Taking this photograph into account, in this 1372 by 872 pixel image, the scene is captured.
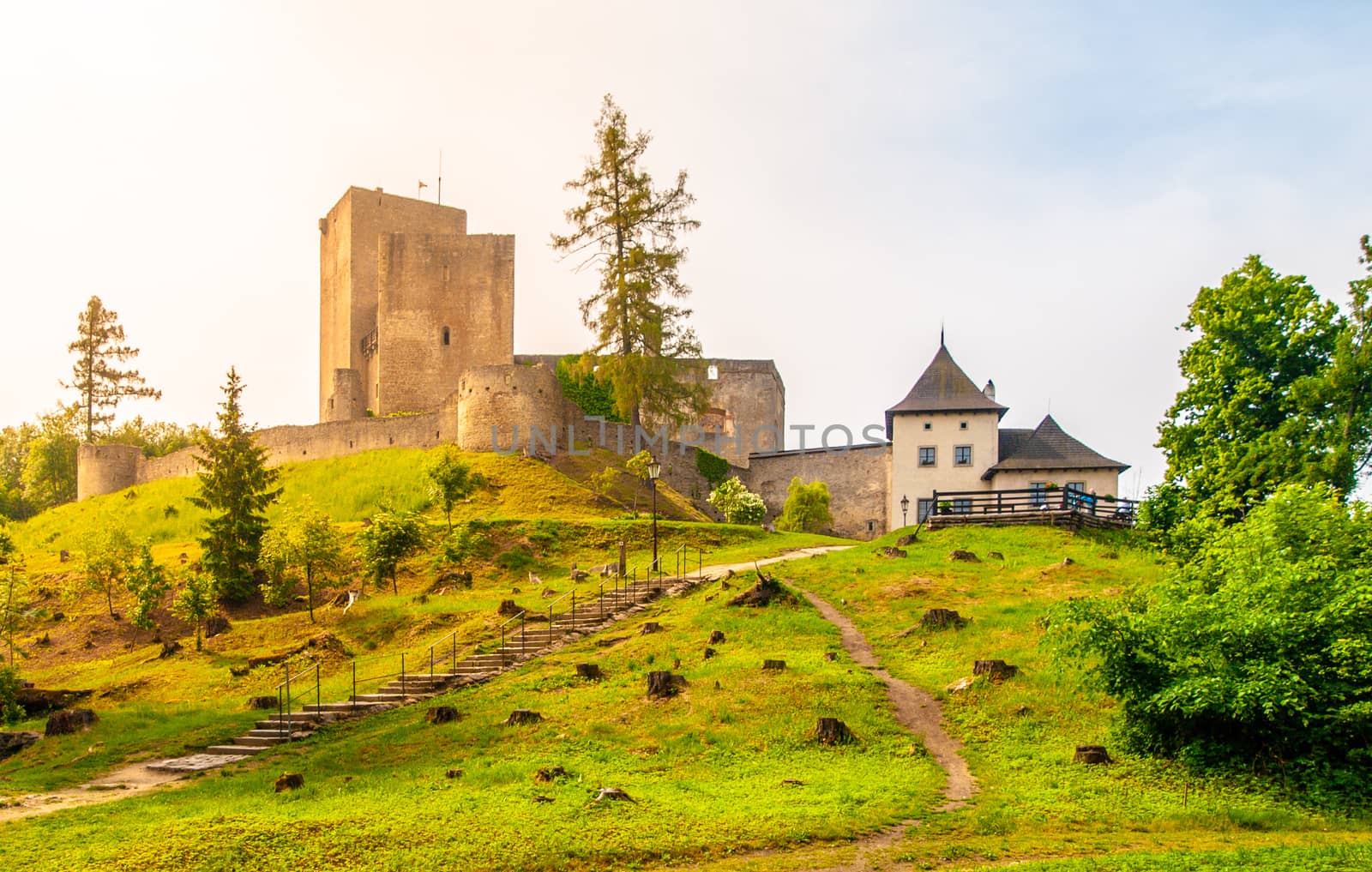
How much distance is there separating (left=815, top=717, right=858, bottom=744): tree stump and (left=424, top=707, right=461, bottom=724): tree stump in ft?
23.1

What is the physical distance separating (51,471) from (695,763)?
61043mm

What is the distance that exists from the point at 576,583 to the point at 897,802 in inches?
764

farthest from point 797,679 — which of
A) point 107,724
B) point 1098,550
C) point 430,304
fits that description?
point 430,304

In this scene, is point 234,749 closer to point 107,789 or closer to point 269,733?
point 269,733

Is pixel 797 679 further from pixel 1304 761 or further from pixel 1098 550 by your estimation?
pixel 1098 550

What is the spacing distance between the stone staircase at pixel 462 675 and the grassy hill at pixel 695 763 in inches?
26.5

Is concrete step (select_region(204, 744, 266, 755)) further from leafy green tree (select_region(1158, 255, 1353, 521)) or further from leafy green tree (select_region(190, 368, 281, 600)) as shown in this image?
leafy green tree (select_region(1158, 255, 1353, 521))

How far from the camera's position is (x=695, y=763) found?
797 inches

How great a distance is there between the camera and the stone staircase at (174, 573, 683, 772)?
76.1 ft

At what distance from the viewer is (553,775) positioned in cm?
1895

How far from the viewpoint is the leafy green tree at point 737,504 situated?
51.9 metres

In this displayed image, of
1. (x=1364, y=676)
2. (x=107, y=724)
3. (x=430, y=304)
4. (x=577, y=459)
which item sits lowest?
(x=107, y=724)

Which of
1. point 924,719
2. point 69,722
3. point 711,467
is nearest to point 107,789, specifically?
point 69,722

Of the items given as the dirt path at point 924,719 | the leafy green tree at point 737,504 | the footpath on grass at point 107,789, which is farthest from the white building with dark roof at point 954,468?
the footpath on grass at point 107,789
